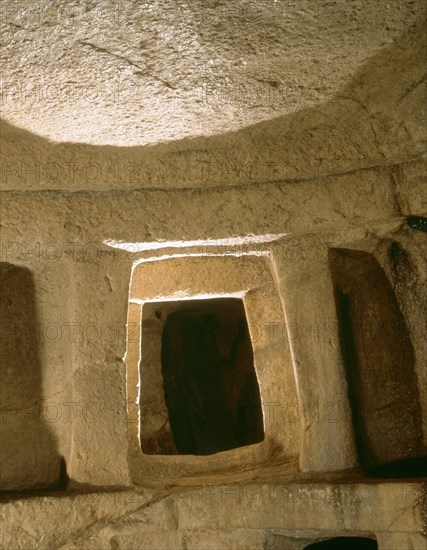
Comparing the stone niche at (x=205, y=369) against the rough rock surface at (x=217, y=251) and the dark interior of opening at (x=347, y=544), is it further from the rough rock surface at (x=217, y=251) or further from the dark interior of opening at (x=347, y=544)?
the dark interior of opening at (x=347, y=544)

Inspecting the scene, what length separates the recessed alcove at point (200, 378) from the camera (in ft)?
16.0

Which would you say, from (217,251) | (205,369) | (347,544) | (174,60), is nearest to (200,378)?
(205,369)

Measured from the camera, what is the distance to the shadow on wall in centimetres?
285

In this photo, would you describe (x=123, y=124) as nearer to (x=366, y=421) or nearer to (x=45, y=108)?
(x=45, y=108)

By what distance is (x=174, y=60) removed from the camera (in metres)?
2.29

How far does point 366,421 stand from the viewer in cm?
302

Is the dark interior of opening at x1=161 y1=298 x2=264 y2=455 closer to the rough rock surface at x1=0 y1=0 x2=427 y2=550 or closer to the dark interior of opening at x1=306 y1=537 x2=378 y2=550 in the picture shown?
the dark interior of opening at x1=306 y1=537 x2=378 y2=550

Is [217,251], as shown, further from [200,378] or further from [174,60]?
[200,378]

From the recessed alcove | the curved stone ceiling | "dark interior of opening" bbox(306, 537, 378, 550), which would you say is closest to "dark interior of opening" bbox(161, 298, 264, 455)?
the recessed alcove

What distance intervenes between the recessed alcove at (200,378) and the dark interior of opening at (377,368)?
2081 millimetres

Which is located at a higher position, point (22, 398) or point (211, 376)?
point (22, 398)

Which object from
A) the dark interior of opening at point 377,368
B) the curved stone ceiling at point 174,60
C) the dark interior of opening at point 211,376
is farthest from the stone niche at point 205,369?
the curved stone ceiling at point 174,60

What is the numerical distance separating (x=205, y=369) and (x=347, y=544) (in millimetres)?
2427

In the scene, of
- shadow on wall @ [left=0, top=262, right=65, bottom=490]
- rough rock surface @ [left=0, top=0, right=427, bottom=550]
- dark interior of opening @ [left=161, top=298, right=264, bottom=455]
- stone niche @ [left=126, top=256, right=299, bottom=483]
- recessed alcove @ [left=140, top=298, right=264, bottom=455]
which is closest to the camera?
rough rock surface @ [left=0, top=0, right=427, bottom=550]
